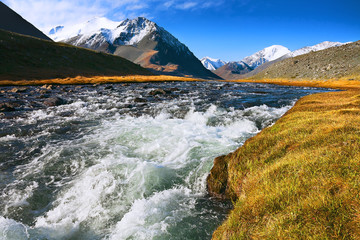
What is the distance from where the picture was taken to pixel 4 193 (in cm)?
756

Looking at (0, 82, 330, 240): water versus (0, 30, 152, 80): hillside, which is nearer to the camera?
(0, 82, 330, 240): water

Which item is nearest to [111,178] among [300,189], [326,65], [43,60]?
[300,189]

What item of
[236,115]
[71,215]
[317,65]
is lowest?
[71,215]

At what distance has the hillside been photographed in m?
79.4

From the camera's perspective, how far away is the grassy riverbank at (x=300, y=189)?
10.6 feet

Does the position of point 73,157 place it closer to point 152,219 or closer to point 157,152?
point 157,152

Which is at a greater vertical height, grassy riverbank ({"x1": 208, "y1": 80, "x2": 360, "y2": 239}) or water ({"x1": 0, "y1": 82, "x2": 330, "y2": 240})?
grassy riverbank ({"x1": 208, "y1": 80, "x2": 360, "y2": 239})

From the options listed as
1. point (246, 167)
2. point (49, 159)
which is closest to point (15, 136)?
point (49, 159)

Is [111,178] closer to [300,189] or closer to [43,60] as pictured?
[300,189]

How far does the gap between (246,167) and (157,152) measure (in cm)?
635

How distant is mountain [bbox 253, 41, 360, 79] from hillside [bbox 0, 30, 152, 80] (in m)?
133

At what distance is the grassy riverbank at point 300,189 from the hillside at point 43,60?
8588cm

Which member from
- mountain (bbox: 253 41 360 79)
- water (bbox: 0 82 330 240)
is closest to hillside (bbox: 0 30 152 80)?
water (bbox: 0 82 330 240)

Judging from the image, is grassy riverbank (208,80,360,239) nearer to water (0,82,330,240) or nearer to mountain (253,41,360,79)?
water (0,82,330,240)
